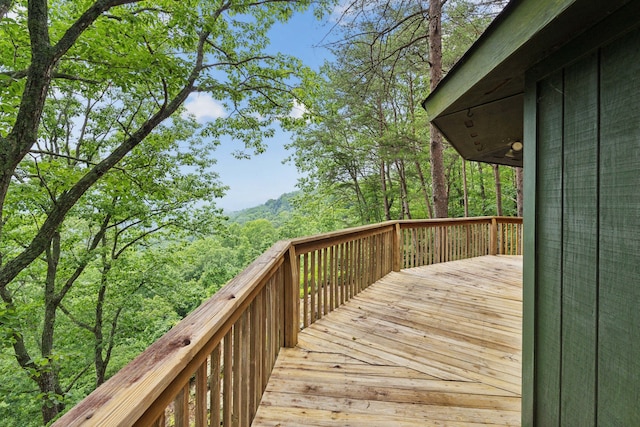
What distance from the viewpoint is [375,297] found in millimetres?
3732

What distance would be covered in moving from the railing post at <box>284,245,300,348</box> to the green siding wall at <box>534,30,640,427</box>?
64.7 inches

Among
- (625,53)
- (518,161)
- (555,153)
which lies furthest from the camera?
(518,161)

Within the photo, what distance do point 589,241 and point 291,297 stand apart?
195 centimetres

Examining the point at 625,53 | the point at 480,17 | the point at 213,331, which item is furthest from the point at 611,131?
the point at 480,17

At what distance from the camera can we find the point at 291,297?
2420 mm

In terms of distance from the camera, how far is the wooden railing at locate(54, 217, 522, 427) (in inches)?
23.1

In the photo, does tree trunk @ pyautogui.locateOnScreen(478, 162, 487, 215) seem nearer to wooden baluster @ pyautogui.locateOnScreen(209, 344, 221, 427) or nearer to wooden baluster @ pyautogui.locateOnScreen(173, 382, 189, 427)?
wooden baluster @ pyautogui.locateOnScreen(209, 344, 221, 427)

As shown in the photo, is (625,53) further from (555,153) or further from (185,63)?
(185,63)

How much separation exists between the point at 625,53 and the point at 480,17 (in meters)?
8.03

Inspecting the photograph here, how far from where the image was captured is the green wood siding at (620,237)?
0.90 metres

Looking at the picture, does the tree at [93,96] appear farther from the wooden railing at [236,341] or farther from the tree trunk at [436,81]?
the wooden railing at [236,341]

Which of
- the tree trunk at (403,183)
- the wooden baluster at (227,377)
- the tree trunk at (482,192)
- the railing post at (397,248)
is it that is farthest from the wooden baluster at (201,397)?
the tree trunk at (482,192)

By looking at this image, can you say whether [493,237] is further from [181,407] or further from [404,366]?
[181,407]

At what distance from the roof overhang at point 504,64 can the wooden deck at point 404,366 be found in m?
1.87
